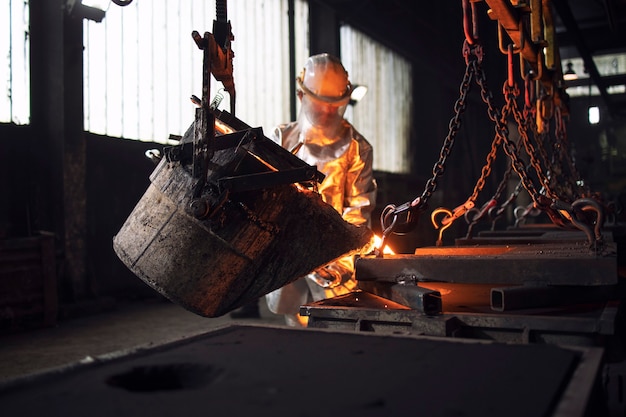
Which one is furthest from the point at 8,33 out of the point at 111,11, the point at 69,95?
the point at 111,11

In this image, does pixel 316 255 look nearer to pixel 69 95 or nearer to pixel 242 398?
pixel 242 398

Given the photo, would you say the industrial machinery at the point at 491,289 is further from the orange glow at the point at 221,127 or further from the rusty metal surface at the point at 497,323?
the orange glow at the point at 221,127

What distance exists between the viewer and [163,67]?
21.8 feet

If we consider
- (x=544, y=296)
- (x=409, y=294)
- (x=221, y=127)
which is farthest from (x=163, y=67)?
(x=544, y=296)

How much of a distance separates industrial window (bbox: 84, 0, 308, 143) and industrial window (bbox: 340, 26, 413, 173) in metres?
2.12

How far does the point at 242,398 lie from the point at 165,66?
6.07 m

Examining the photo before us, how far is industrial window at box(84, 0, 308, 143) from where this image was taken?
607cm

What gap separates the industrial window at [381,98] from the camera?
1004 cm

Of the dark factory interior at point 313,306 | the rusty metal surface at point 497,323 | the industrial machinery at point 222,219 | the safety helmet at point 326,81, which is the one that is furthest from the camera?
the safety helmet at point 326,81

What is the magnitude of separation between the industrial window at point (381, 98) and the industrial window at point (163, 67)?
212 cm

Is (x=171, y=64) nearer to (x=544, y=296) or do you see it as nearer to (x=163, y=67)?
(x=163, y=67)

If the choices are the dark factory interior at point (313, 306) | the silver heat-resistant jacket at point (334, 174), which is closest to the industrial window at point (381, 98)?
the dark factory interior at point (313, 306)

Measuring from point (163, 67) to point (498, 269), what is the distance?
5.29 meters

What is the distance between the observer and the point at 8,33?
212 inches
